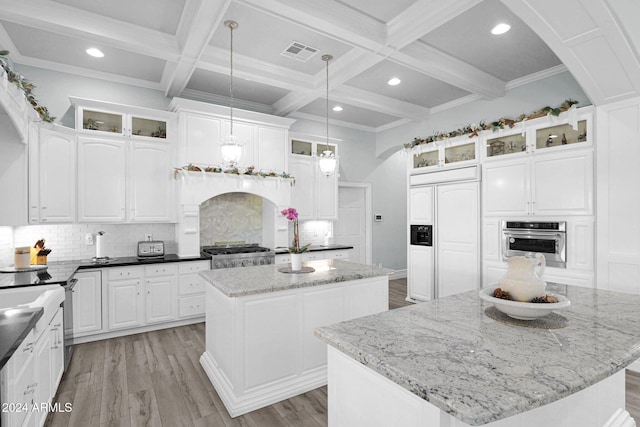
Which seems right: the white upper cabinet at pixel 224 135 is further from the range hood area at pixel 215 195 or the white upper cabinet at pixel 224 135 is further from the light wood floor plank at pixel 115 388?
the light wood floor plank at pixel 115 388

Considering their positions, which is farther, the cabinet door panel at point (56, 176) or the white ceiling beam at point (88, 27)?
the cabinet door panel at point (56, 176)

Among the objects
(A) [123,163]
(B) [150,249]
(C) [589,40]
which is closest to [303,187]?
(B) [150,249]

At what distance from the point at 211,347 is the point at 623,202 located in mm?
4280

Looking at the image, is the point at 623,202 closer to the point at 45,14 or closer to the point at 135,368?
the point at 135,368

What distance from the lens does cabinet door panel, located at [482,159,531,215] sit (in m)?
4.15

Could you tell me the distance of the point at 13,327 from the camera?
168 cm

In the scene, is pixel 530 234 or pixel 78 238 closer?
pixel 530 234

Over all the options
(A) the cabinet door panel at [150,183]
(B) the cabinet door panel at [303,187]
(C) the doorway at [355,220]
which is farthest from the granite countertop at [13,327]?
(C) the doorway at [355,220]

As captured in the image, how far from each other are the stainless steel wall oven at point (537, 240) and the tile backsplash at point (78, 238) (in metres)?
4.65

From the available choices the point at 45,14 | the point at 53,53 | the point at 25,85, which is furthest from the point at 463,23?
the point at 53,53

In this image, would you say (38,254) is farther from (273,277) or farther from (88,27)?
(273,277)

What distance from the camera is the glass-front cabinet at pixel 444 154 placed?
15.8 feet

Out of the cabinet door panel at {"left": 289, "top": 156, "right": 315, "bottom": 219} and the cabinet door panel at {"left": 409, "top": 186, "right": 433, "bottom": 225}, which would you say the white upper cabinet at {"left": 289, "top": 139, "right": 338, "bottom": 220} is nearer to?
the cabinet door panel at {"left": 289, "top": 156, "right": 315, "bottom": 219}

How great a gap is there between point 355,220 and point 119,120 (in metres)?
4.65
